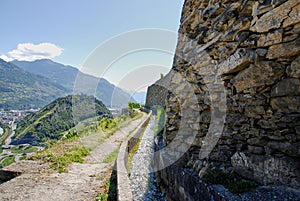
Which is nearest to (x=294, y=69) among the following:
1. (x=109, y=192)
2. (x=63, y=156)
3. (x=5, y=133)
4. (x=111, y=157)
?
(x=109, y=192)

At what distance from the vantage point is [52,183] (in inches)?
175

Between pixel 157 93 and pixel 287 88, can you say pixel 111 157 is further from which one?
pixel 157 93

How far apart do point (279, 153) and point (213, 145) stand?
981 mm

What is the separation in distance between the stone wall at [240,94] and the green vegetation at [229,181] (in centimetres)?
8

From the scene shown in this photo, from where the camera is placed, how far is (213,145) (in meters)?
2.90

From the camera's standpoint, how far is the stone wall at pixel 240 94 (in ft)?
6.30

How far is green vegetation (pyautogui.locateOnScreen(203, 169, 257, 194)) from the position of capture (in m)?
2.11

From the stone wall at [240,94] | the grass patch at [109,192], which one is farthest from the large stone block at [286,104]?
the grass patch at [109,192]

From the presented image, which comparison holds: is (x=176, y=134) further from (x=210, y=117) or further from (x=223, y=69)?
(x=223, y=69)

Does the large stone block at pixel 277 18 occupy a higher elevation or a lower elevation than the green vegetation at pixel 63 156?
higher

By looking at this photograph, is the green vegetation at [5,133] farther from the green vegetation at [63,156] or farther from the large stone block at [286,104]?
the large stone block at [286,104]

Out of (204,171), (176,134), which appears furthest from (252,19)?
(176,134)

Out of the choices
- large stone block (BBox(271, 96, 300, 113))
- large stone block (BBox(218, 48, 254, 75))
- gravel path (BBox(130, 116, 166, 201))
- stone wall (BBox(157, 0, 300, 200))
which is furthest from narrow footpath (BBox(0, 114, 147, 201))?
large stone block (BBox(271, 96, 300, 113))

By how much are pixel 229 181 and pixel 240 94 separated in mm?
1054
